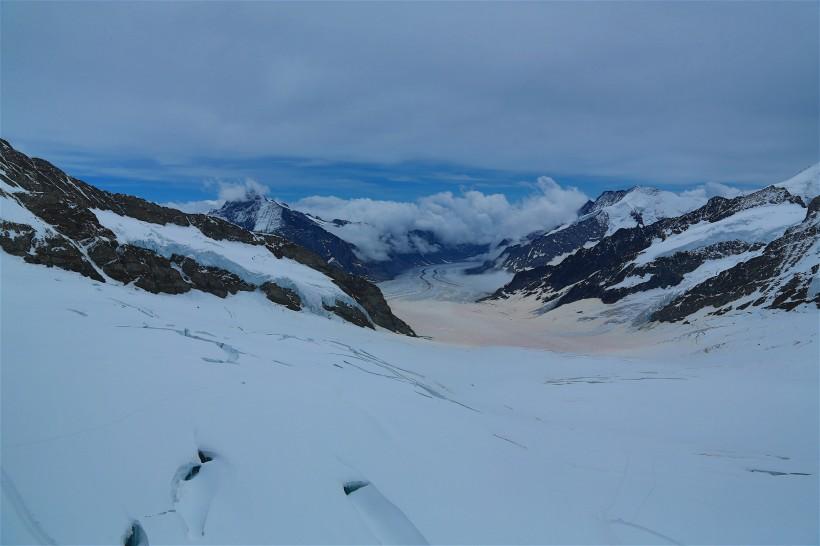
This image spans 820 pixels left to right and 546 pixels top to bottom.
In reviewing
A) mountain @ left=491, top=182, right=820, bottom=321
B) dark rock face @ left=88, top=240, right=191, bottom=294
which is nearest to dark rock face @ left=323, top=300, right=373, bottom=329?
dark rock face @ left=88, top=240, right=191, bottom=294

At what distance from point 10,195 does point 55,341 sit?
86.4 feet

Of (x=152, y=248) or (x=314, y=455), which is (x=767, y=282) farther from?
(x=314, y=455)

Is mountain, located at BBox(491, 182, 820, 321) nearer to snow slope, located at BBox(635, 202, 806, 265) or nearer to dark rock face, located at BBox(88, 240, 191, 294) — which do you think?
snow slope, located at BBox(635, 202, 806, 265)

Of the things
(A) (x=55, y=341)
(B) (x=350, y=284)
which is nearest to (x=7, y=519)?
(A) (x=55, y=341)

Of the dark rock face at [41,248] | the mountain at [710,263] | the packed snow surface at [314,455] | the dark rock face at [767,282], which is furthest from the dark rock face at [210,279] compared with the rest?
the mountain at [710,263]

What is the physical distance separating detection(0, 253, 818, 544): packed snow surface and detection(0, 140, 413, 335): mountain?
10.3m

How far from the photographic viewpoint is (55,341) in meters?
9.39

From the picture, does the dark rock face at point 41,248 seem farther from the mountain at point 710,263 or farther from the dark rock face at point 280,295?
the mountain at point 710,263

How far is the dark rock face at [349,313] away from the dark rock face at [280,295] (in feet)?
11.9

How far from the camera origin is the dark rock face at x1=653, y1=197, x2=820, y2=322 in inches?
2114

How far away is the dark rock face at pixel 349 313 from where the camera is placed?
4431cm

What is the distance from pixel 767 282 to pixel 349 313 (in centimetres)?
6189

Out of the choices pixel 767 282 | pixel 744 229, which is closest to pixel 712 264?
pixel 744 229

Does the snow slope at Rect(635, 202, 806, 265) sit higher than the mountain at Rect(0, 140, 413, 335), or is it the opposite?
the snow slope at Rect(635, 202, 806, 265)
